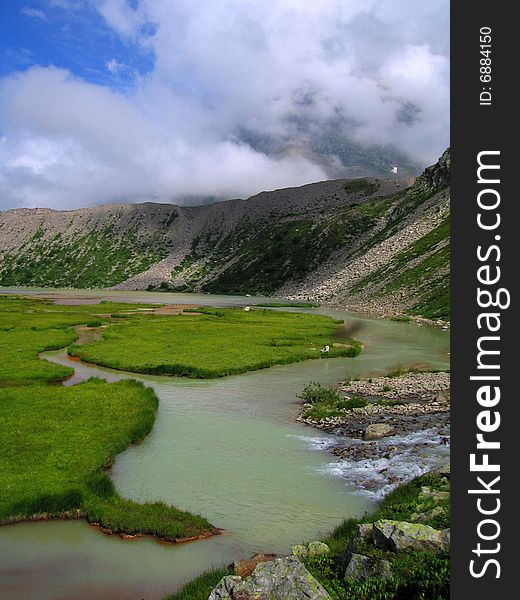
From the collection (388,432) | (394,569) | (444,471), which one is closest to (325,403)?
(388,432)

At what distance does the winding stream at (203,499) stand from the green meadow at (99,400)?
2.78 feet

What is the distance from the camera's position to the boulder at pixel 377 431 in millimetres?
27341

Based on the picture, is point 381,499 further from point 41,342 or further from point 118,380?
point 41,342

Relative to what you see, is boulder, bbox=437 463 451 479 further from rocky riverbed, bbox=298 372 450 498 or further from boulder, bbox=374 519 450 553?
boulder, bbox=374 519 450 553

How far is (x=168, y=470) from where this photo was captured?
2275 centimetres

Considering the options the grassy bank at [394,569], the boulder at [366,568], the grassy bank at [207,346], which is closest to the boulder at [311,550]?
the grassy bank at [394,569]

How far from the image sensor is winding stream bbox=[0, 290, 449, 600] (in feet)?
47.3

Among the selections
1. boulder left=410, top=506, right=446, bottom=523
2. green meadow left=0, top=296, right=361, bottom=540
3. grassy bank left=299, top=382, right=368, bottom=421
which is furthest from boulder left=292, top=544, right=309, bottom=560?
grassy bank left=299, top=382, right=368, bottom=421

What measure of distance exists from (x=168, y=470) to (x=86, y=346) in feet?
135

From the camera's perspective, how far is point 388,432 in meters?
27.8

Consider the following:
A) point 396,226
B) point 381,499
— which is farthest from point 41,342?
point 396,226

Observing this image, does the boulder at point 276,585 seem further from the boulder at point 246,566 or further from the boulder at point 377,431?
the boulder at point 377,431

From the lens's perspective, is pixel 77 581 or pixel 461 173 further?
pixel 77 581

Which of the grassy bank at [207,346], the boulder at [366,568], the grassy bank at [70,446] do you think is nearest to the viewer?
A: the boulder at [366,568]
